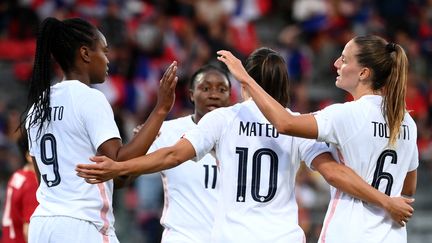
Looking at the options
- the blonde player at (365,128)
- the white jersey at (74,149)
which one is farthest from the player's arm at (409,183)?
the white jersey at (74,149)

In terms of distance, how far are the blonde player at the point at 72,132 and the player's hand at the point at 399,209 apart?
1.37 m

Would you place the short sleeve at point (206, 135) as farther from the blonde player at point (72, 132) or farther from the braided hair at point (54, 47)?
the braided hair at point (54, 47)

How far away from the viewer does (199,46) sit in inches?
605

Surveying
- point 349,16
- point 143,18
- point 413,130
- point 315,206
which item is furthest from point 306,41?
point 413,130

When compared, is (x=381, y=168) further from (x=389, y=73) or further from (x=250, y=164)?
(x=250, y=164)

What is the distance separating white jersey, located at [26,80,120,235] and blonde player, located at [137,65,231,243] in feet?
4.10

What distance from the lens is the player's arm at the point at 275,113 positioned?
5.55 meters

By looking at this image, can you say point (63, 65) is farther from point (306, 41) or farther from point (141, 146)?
point (306, 41)

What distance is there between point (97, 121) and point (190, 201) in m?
1.54

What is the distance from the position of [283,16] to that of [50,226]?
499 inches

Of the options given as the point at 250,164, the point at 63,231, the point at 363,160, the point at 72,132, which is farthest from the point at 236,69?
the point at 63,231

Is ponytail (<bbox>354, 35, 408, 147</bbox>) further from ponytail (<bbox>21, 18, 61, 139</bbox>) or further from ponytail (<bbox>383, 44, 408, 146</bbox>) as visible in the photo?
ponytail (<bbox>21, 18, 61, 139</bbox>)

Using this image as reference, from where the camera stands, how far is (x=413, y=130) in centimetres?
590

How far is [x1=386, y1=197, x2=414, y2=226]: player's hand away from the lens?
571 cm
